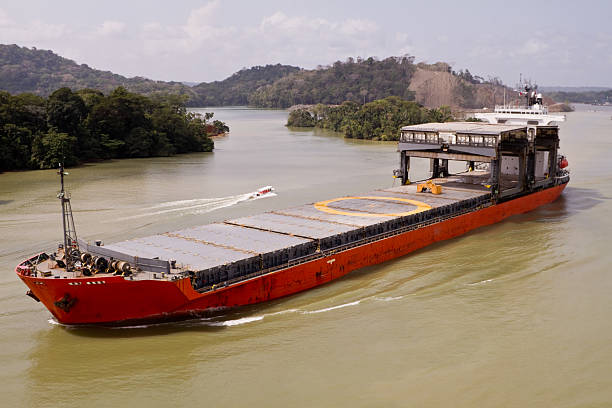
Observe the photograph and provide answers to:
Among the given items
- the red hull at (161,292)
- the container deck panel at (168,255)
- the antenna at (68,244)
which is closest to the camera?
the red hull at (161,292)

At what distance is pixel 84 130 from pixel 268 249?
159 ft

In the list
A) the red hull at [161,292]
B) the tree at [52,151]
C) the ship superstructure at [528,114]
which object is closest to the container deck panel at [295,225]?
the red hull at [161,292]

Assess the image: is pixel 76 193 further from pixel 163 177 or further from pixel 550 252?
pixel 550 252

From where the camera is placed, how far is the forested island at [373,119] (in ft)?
307

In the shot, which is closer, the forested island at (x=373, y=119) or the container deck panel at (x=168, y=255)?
the container deck panel at (x=168, y=255)

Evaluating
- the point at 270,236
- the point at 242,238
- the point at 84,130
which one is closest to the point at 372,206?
the point at 270,236

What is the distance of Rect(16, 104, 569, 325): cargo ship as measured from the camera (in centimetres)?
1622

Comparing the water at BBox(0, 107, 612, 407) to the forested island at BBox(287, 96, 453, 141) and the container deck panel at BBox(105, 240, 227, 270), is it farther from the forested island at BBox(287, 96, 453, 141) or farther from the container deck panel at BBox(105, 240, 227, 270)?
the forested island at BBox(287, 96, 453, 141)

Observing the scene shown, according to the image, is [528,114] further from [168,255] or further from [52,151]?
[52,151]

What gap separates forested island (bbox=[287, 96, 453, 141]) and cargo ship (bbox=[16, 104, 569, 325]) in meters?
55.3

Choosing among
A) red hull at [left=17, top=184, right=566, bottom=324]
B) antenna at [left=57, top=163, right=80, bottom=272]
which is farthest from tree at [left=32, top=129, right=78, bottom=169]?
red hull at [left=17, top=184, right=566, bottom=324]

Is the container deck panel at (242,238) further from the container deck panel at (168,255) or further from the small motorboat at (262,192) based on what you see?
the small motorboat at (262,192)

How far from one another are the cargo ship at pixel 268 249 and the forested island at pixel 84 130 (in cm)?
3776

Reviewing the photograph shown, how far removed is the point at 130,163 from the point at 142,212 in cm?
2924
